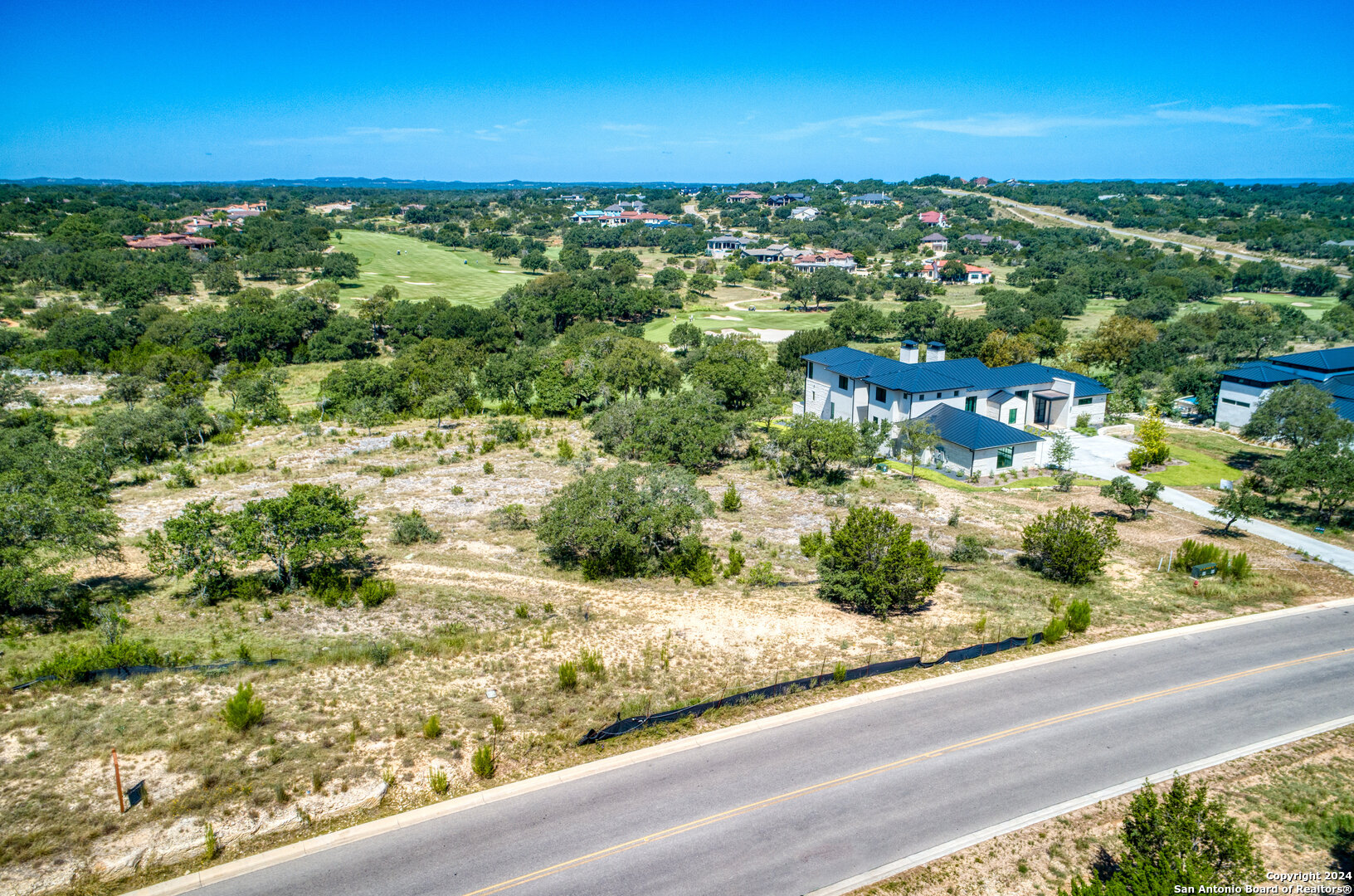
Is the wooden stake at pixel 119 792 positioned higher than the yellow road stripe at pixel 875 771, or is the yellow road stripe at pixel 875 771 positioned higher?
the wooden stake at pixel 119 792

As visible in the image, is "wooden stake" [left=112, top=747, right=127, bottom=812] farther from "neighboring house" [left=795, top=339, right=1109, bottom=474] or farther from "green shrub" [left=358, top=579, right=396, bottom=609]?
"neighboring house" [left=795, top=339, right=1109, bottom=474]

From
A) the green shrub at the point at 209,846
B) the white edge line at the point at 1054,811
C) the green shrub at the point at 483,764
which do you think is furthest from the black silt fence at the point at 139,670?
the white edge line at the point at 1054,811

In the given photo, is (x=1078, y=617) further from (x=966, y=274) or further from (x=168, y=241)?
(x=168, y=241)

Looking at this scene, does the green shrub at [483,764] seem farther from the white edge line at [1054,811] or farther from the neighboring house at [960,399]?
the neighboring house at [960,399]

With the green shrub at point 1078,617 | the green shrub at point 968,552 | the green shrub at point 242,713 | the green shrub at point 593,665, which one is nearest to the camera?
the green shrub at point 242,713

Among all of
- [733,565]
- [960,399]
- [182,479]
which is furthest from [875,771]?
[182,479]
